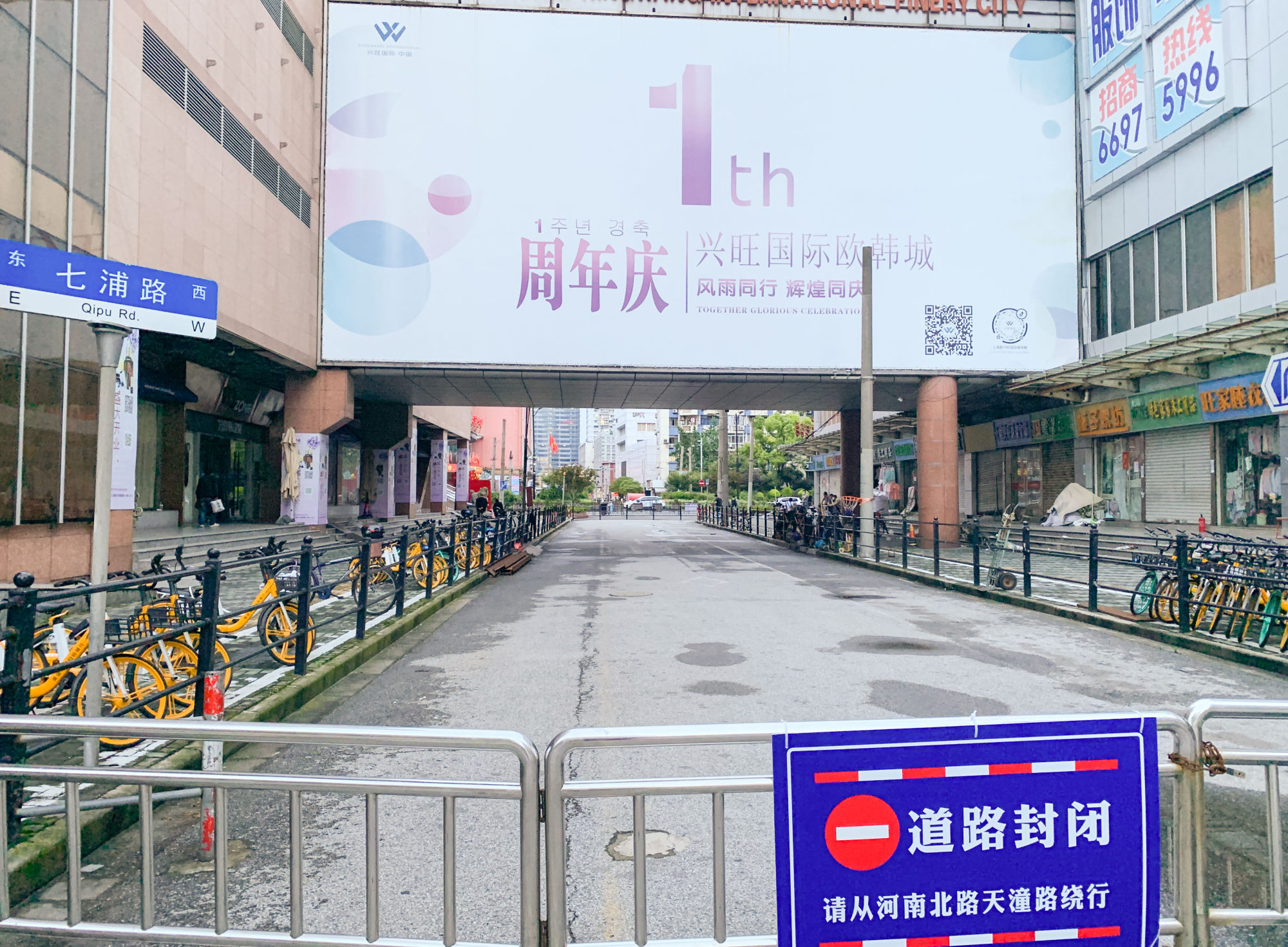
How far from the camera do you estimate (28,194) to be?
12312 mm

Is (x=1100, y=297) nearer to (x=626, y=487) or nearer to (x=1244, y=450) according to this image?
(x=1244, y=450)

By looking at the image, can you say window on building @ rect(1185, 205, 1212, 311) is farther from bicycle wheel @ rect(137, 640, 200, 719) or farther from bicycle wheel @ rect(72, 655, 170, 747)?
bicycle wheel @ rect(72, 655, 170, 747)

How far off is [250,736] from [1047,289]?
95.0 feet

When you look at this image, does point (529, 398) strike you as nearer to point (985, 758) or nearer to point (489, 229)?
point (489, 229)

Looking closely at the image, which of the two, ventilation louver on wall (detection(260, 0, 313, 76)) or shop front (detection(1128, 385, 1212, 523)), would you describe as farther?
ventilation louver on wall (detection(260, 0, 313, 76))

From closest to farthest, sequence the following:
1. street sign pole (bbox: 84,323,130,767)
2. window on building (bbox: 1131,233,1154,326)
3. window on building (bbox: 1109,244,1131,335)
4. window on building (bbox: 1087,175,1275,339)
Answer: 1. street sign pole (bbox: 84,323,130,767)
2. window on building (bbox: 1087,175,1275,339)
3. window on building (bbox: 1131,233,1154,326)
4. window on building (bbox: 1109,244,1131,335)

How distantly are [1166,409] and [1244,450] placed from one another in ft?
7.93

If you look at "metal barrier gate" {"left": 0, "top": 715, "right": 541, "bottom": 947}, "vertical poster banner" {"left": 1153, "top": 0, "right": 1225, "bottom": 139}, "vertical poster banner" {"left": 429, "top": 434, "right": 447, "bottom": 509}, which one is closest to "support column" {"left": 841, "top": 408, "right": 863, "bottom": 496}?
"vertical poster banner" {"left": 1153, "top": 0, "right": 1225, "bottom": 139}

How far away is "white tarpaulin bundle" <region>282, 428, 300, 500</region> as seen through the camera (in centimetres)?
2500

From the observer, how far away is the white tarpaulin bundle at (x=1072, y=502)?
911 inches

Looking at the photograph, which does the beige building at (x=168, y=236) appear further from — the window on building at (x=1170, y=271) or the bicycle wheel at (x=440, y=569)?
the window on building at (x=1170, y=271)

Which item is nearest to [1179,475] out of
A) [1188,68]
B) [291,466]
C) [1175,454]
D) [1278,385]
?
[1175,454]

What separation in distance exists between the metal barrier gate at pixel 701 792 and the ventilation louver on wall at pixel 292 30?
975 inches

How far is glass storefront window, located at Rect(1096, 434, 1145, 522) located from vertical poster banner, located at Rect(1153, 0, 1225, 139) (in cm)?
854
